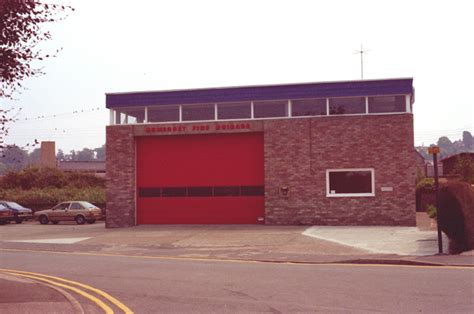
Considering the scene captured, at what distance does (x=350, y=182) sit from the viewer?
25.1 metres

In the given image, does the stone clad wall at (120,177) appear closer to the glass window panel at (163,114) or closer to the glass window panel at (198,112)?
the glass window panel at (163,114)

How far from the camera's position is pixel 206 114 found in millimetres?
26969

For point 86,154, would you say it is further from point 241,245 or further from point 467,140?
point 241,245

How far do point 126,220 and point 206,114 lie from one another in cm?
614

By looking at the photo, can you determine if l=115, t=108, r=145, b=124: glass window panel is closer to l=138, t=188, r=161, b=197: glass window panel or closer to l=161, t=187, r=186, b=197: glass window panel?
l=138, t=188, r=161, b=197: glass window panel

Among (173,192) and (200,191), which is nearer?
(200,191)

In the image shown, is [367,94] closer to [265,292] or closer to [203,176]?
[203,176]

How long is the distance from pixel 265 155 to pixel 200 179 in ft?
10.9

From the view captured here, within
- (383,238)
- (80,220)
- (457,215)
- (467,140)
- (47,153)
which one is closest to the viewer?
(457,215)

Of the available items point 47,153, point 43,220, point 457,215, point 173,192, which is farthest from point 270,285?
point 47,153

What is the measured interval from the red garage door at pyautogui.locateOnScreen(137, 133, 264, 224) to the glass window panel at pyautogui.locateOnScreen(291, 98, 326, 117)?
195cm

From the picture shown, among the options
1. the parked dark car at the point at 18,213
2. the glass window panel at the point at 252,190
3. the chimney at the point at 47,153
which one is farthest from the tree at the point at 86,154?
the glass window panel at the point at 252,190

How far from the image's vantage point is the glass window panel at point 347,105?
25.3 metres

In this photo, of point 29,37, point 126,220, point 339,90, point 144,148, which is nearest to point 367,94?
point 339,90
